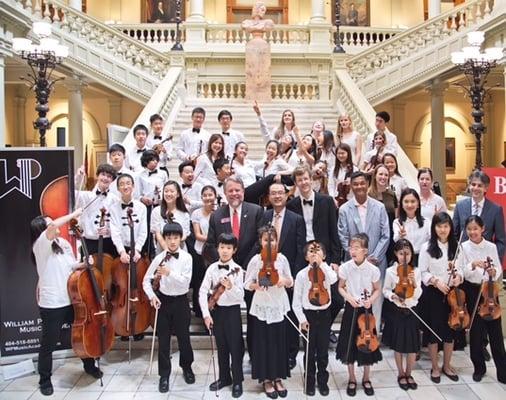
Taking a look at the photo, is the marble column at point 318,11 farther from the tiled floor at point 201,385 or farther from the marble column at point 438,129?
the tiled floor at point 201,385

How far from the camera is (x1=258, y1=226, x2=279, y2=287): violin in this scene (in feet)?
14.6

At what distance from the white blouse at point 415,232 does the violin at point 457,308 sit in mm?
476

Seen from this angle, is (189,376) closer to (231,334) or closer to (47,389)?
(231,334)

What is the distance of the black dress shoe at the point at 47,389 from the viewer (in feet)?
16.0

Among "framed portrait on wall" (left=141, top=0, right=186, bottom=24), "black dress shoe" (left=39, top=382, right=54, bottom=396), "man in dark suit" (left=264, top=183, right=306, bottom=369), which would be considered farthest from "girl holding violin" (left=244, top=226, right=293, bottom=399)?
"framed portrait on wall" (left=141, top=0, right=186, bottom=24)

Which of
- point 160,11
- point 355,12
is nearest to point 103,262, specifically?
point 160,11

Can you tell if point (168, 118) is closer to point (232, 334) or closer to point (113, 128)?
point (113, 128)

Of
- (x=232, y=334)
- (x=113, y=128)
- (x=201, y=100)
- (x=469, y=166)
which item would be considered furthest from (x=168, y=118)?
(x=469, y=166)

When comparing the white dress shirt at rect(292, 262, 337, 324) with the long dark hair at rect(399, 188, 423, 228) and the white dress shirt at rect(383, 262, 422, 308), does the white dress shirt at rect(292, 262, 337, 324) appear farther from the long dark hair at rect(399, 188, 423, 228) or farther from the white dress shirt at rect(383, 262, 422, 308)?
the long dark hair at rect(399, 188, 423, 228)

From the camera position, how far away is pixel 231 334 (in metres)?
4.78

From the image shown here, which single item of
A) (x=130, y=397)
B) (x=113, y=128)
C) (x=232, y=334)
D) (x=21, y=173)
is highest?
(x=113, y=128)

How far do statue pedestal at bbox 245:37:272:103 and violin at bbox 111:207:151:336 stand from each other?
930cm

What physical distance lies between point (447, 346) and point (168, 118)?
28.0 ft

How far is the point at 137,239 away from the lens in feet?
17.9
